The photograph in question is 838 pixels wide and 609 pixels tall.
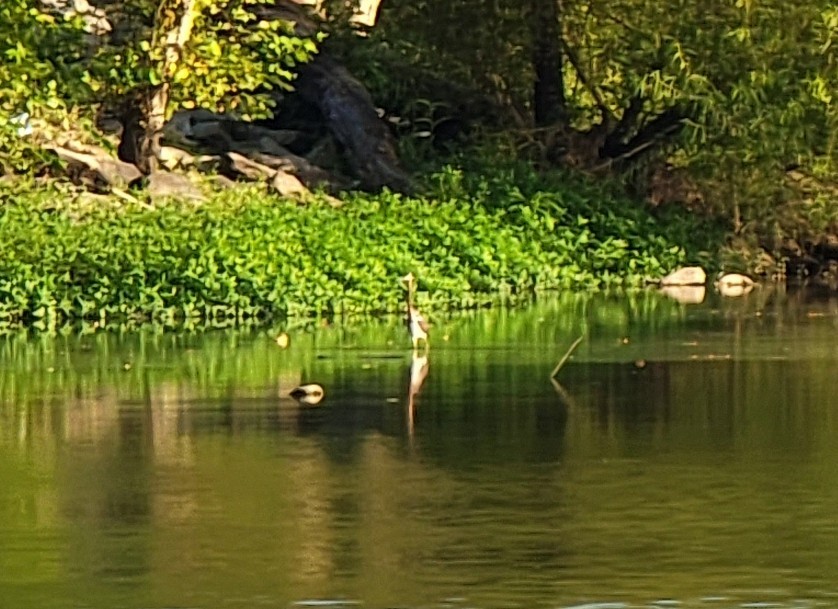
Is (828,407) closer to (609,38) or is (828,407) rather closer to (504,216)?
(504,216)

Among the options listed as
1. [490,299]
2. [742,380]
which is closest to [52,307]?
[490,299]

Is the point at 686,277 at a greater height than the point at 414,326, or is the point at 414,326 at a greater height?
the point at 686,277

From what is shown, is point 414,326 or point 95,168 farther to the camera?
point 95,168

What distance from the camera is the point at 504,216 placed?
3491 cm

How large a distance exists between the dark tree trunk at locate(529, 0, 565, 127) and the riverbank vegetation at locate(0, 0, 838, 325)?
0.04 metres

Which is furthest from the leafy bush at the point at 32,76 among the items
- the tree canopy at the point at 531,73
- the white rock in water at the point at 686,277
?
the white rock in water at the point at 686,277

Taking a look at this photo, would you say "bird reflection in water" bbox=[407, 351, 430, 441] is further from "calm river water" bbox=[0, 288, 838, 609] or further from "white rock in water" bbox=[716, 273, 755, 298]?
"white rock in water" bbox=[716, 273, 755, 298]

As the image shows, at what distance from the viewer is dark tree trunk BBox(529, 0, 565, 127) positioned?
38438 mm

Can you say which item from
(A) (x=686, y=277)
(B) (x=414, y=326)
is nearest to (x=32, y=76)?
(B) (x=414, y=326)

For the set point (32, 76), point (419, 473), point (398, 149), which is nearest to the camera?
point (419, 473)

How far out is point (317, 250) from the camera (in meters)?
30.0

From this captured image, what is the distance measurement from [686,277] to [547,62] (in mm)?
5456

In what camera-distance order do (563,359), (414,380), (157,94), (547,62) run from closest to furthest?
1. (414,380)
2. (563,359)
3. (157,94)
4. (547,62)

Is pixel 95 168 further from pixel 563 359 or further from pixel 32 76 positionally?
pixel 563 359
